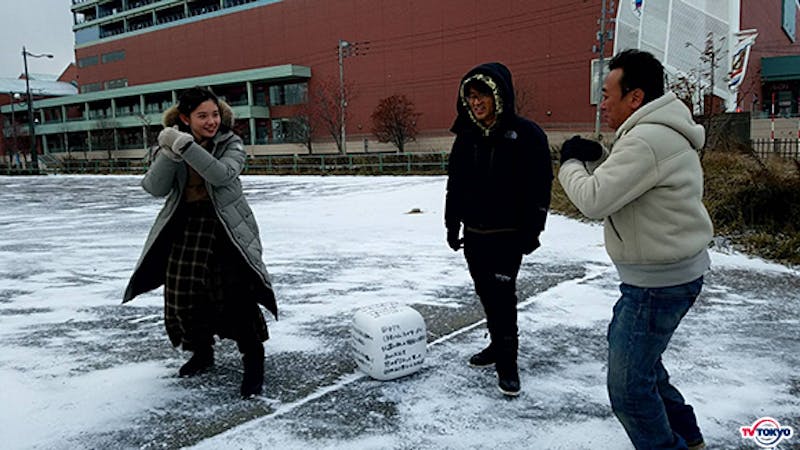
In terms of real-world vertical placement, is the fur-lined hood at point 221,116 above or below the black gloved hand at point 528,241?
above

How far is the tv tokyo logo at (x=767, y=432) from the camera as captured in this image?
2686 millimetres

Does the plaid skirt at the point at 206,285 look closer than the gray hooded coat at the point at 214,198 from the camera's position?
No

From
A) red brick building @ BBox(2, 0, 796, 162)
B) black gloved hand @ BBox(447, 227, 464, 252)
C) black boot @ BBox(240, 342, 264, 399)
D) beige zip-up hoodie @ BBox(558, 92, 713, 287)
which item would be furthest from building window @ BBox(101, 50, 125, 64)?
beige zip-up hoodie @ BBox(558, 92, 713, 287)

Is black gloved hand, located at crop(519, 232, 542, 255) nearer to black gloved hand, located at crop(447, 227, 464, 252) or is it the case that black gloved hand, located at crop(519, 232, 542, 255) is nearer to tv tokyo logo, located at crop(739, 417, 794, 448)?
black gloved hand, located at crop(447, 227, 464, 252)

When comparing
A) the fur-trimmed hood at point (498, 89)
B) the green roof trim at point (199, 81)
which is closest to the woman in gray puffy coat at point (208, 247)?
the fur-trimmed hood at point (498, 89)

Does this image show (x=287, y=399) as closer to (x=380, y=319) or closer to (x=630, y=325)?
(x=380, y=319)

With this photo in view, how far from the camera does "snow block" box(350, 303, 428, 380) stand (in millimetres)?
3404

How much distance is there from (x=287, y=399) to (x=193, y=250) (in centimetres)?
98

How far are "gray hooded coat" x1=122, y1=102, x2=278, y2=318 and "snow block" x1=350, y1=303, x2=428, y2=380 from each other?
0.56 meters

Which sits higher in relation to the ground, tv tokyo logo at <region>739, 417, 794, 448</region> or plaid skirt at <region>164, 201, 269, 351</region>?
plaid skirt at <region>164, 201, 269, 351</region>

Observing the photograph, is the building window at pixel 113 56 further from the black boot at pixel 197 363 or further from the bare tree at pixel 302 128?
the black boot at pixel 197 363

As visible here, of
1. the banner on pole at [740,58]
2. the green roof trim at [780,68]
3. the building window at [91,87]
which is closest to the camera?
the banner on pole at [740,58]

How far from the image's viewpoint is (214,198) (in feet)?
10.4

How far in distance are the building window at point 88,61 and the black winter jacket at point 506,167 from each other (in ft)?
260
